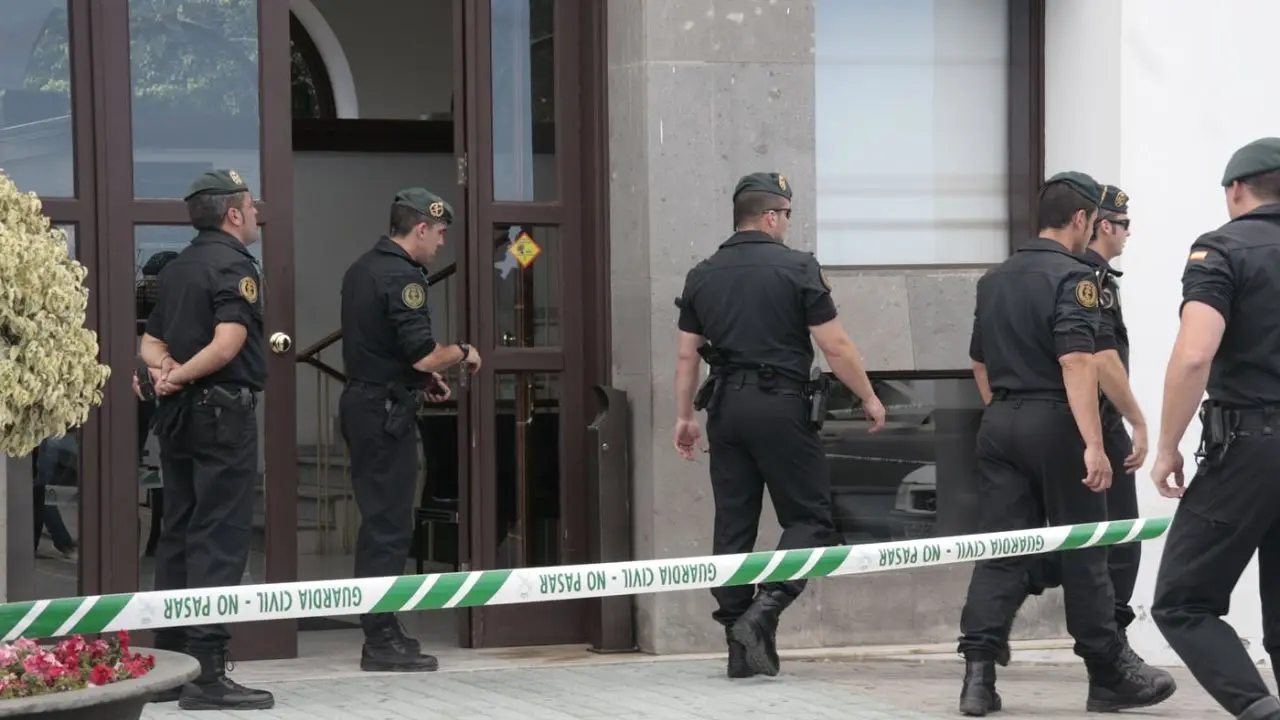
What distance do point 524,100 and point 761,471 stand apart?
2.10 metres

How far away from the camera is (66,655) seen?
5.33m

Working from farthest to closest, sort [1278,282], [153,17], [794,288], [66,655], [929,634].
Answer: [929,634] → [153,17] → [794,288] → [1278,282] → [66,655]

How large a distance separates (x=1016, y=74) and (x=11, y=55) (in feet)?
15.1

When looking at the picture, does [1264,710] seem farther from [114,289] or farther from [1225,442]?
[114,289]

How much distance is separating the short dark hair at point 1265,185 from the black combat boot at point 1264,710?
1583 millimetres

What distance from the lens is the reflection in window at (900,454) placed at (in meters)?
8.59

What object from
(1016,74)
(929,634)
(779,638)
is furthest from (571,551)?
(1016,74)

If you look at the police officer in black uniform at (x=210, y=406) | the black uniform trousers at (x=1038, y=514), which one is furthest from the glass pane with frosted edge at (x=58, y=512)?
the black uniform trousers at (x=1038, y=514)

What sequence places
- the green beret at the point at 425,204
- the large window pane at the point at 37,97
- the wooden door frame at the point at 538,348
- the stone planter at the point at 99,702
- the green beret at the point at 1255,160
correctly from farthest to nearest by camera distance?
the wooden door frame at the point at 538,348, the green beret at the point at 425,204, the large window pane at the point at 37,97, the green beret at the point at 1255,160, the stone planter at the point at 99,702

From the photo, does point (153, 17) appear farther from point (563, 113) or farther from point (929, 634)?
point (929, 634)

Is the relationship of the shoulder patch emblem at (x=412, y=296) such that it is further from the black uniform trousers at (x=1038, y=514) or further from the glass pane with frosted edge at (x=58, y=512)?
the black uniform trousers at (x=1038, y=514)

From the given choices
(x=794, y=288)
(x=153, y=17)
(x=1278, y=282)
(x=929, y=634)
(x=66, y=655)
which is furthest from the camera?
(x=929, y=634)

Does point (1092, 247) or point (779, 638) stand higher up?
point (1092, 247)

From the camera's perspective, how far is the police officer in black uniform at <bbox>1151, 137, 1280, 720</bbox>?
5.87 meters
